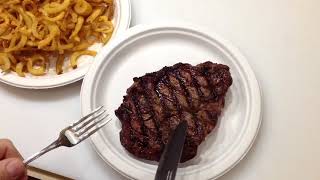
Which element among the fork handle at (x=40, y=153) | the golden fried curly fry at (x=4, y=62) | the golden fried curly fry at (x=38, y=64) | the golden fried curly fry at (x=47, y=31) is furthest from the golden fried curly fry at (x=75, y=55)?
the fork handle at (x=40, y=153)

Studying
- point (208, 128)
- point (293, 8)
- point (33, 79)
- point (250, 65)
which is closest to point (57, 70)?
point (33, 79)

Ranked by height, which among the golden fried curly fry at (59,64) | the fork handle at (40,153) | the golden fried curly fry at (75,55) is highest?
the golden fried curly fry at (75,55)

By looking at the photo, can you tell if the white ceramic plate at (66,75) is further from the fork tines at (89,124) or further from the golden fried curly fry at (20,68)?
the fork tines at (89,124)

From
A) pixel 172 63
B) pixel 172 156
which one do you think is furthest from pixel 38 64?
pixel 172 156

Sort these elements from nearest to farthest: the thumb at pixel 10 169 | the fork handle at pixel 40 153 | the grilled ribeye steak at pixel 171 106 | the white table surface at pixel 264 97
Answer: the thumb at pixel 10 169
the fork handle at pixel 40 153
the grilled ribeye steak at pixel 171 106
the white table surface at pixel 264 97

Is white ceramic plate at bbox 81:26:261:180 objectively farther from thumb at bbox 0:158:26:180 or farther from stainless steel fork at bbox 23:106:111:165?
thumb at bbox 0:158:26:180

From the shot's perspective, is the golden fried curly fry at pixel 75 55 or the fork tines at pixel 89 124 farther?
the golden fried curly fry at pixel 75 55

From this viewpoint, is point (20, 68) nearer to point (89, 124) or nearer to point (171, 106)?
point (89, 124)

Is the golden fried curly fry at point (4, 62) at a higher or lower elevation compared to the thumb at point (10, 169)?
higher
